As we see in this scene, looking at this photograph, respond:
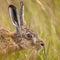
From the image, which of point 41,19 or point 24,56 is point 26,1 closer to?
point 41,19

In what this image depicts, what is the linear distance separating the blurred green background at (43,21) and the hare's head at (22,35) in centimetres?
9

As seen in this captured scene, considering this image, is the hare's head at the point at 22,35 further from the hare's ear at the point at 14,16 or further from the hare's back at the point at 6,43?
the hare's back at the point at 6,43

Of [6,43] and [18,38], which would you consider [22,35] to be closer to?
[18,38]

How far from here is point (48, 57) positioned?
8797 mm

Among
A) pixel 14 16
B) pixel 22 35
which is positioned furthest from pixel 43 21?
pixel 14 16

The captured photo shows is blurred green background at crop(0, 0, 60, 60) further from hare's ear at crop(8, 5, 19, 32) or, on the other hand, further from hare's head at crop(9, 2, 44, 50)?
hare's ear at crop(8, 5, 19, 32)

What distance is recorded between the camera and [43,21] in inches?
383

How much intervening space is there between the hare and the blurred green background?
0.09 meters

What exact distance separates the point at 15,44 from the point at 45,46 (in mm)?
636

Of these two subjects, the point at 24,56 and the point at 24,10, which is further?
the point at 24,10

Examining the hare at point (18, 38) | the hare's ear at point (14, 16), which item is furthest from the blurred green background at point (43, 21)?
the hare's ear at point (14, 16)

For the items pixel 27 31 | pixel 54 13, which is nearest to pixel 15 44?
pixel 27 31

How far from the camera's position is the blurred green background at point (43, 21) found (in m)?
A: 8.94

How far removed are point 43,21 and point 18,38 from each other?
549 millimetres
